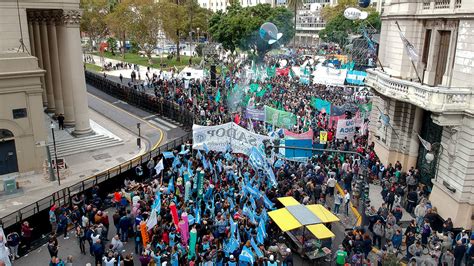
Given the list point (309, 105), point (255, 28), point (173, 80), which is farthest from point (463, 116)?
point (255, 28)

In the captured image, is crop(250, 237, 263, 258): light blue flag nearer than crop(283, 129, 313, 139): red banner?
Yes

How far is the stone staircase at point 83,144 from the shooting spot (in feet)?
100.0

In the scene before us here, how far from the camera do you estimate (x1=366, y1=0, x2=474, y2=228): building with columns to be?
19.9m

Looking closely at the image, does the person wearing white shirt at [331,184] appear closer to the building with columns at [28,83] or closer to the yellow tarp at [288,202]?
the yellow tarp at [288,202]

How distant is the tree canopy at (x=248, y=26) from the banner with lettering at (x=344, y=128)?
51.5 m

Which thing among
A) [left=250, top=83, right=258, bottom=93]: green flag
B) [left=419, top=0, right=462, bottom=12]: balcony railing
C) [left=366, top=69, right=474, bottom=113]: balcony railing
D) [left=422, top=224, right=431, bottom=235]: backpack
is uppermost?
[left=419, top=0, right=462, bottom=12]: balcony railing

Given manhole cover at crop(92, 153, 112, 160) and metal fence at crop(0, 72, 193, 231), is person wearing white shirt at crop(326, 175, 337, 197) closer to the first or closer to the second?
metal fence at crop(0, 72, 193, 231)

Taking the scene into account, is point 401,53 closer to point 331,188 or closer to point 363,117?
point 363,117

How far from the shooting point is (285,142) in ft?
82.0

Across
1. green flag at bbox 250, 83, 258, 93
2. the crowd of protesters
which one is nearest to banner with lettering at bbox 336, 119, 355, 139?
the crowd of protesters

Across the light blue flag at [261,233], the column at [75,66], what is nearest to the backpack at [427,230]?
the light blue flag at [261,233]

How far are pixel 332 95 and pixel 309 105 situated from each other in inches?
218

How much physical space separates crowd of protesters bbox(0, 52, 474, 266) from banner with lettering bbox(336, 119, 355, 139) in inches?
25.1

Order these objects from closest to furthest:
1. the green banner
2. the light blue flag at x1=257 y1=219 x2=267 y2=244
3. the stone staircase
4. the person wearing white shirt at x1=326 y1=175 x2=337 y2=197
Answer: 1. the light blue flag at x1=257 y1=219 x2=267 y2=244
2. the person wearing white shirt at x1=326 y1=175 x2=337 y2=197
3. the green banner
4. the stone staircase
